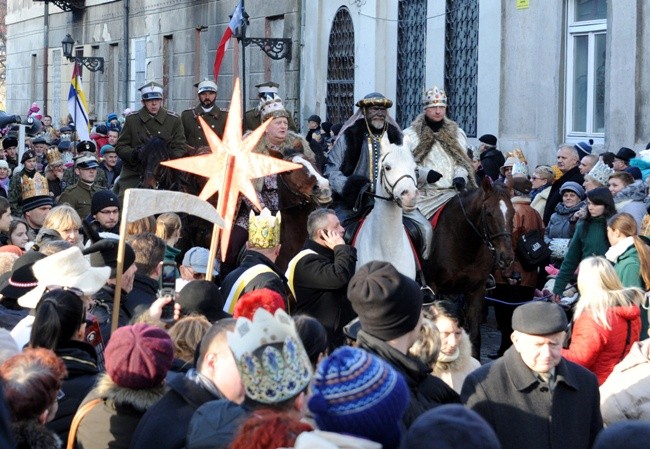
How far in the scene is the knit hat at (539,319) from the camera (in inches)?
203

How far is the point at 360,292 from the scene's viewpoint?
15.8 feet

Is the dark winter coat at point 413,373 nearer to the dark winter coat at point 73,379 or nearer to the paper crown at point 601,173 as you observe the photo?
the dark winter coat at point 73,379

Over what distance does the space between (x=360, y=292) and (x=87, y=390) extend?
3.97ft

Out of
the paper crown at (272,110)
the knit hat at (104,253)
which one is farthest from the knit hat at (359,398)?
the paper crown at (272,110)

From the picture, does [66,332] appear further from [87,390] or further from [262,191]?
[262,191]

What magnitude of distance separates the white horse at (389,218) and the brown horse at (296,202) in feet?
1.37

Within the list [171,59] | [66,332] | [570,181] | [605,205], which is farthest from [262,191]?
[171,59]

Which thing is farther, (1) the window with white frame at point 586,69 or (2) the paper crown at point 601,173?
(1) the window with white frame at point 586,69

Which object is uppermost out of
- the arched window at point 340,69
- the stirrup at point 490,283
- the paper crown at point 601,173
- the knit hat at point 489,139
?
the arched window at point 340,69

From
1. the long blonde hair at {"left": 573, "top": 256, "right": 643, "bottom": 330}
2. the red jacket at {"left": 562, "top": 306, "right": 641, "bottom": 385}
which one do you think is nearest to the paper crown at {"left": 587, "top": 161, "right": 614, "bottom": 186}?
the long blonde hair at {"left": 573, "top": 256, "right": 643, "bottom": 330}

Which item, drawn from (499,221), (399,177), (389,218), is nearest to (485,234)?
(499,221)

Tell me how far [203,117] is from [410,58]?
733cm

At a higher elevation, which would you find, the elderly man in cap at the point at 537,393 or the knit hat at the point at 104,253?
the knit hat at the point at 104,253

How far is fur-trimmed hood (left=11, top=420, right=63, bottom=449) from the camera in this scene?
4.12m
